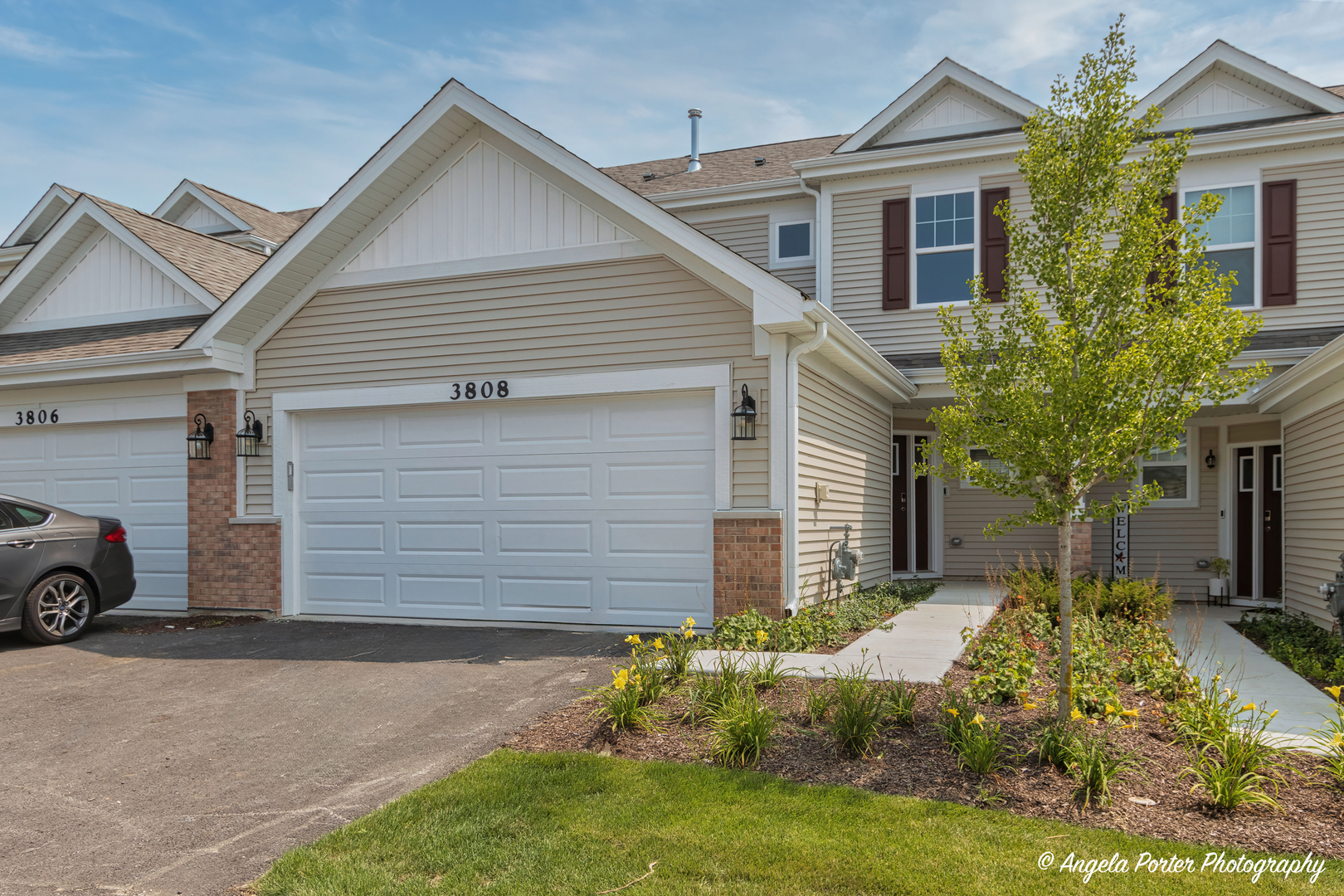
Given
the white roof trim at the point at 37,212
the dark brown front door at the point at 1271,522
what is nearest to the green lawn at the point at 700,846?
the dark brown front door at the point at 1271,522

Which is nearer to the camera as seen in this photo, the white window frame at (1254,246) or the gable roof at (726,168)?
the white window frame at (1254,246)

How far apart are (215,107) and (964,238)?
33.5 feet

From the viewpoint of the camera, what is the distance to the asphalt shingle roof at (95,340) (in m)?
11.0

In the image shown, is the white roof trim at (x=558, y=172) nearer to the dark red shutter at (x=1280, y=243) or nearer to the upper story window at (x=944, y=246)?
the upper story window at (x=944, y=246)

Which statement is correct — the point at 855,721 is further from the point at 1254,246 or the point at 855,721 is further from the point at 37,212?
the point at 37,212

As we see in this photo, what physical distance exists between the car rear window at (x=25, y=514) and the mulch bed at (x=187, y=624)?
1.46 m

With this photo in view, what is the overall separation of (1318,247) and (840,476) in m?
6.74

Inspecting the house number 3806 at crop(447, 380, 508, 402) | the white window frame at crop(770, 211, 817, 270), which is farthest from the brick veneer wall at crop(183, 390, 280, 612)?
the white window frame at crop(770, 211, 817, 270)

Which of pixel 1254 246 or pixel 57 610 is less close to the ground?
pixel 1254 246

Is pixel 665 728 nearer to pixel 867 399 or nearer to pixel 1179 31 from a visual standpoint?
pixel 867 399

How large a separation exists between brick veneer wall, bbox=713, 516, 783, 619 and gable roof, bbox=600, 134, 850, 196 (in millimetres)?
7158

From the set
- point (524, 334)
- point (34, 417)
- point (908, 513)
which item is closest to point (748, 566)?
point (524, 334)

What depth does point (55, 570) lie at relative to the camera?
8.62m

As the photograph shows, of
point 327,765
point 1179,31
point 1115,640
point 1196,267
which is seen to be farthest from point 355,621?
point 1179,31
